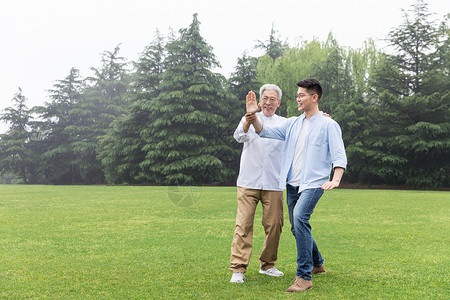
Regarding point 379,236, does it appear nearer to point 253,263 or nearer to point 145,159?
point 253,263

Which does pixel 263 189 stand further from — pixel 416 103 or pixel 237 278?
pixel 416 103

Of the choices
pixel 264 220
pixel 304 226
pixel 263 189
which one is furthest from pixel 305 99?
pixel 264 220

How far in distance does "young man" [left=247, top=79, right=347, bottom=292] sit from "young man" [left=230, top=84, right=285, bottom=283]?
0.25m

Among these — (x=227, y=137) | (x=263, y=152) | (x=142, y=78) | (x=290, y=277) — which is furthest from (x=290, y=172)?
(x=142, y=78)

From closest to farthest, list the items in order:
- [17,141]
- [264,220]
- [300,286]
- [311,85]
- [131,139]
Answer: [300,286] < [311,85] < [264,220] < [131,139] < [17,141]

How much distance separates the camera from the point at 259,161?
4703mm

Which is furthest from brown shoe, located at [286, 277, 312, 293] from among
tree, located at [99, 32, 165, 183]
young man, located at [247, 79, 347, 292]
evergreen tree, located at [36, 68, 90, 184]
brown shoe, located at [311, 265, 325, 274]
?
evergreen tree, located at [36, 68, 90, 184]

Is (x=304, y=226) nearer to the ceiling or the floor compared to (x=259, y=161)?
nearer to the floor

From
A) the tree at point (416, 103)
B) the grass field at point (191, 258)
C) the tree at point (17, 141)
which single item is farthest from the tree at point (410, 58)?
the tree at point (17, 141)

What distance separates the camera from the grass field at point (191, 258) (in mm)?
4043

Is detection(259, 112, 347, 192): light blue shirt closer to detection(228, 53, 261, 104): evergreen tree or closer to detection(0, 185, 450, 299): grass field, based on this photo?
detection(0, 185, 450, 299): grass field

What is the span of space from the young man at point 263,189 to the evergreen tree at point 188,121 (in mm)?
25933

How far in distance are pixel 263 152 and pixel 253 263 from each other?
1549 mm

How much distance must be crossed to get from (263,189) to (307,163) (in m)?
0.74
